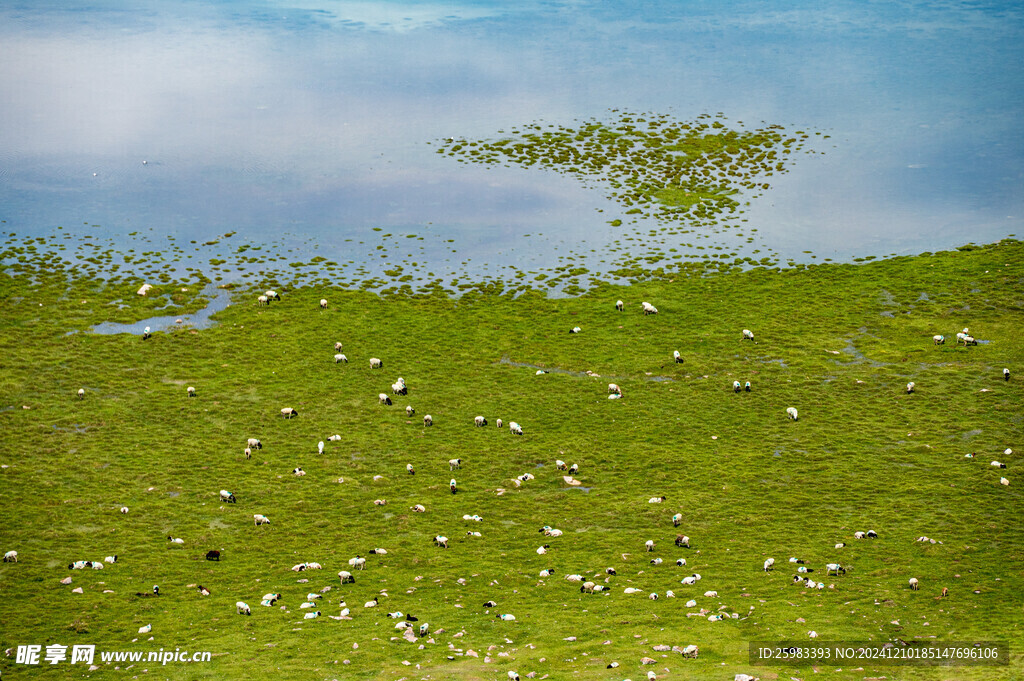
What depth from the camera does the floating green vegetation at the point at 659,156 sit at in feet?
178

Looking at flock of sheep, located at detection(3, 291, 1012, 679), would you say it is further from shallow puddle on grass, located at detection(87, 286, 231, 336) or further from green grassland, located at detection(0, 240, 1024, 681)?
shallow puddle on grass, located at detection(87, 286, 231, 336)

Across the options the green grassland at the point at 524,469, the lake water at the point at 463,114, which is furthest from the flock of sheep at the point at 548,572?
the lake water at the point at 463,114

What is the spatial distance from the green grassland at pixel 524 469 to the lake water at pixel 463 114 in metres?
6.55

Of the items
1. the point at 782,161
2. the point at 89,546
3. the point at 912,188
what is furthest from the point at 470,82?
the point at 89,546

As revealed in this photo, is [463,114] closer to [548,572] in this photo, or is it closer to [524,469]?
[524,469]

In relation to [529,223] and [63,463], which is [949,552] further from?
[529,223]

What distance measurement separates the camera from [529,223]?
5256 cm

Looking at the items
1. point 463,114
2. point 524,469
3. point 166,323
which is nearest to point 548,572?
point 524,469

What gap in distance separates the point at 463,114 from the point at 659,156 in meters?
15.4

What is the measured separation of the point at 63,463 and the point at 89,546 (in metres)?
5.01

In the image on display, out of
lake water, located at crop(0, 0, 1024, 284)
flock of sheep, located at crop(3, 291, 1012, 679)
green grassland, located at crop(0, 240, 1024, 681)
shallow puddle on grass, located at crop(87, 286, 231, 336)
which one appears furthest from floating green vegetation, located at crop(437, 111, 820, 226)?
flock of sheep, located at crop(3, 291, 1012, 679)

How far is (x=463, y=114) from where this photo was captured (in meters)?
68.9

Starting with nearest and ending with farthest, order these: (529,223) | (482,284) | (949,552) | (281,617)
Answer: (281,617), (949,552), (482,284), (529,223)

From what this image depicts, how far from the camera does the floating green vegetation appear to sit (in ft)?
178
